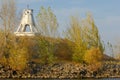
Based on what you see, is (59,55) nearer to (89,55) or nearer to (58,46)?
(58,46)

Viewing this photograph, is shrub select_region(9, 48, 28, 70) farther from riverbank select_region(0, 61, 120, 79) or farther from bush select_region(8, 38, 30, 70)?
riverbank select_region(0, 61, 120, 79)

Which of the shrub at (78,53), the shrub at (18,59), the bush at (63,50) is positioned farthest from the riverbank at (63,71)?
the bush at (63,50)

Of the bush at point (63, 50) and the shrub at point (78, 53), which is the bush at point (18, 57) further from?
the bush at point (63, 50)

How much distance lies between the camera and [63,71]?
48000 mm

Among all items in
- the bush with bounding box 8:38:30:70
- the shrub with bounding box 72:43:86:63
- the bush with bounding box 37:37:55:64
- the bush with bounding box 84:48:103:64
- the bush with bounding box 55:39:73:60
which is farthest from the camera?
the bush with bounding box 55:39:73:60

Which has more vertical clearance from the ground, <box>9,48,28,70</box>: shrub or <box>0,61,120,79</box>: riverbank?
<box>9,48,28,70</box>: shrub

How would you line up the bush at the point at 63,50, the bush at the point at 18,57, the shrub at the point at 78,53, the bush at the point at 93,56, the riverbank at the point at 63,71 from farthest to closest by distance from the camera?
the bush at the point at 63,50 < the shrub at the point at 78,53 < the bush at the point at 93,56 < the bush at the point at 18,57 < the riverbank at the point at 63,71

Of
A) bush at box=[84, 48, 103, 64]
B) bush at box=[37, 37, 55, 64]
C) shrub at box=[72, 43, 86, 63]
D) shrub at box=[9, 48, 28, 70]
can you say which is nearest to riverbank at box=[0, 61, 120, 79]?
shrub at box=[9, 48, 28, 70]

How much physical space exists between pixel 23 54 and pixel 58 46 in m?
10.2

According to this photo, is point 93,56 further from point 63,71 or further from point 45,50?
point 45,50

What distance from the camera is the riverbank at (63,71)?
46.2m

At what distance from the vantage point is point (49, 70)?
1895 inches

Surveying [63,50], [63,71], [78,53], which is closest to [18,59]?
[63,71]

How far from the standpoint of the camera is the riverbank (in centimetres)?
4616
